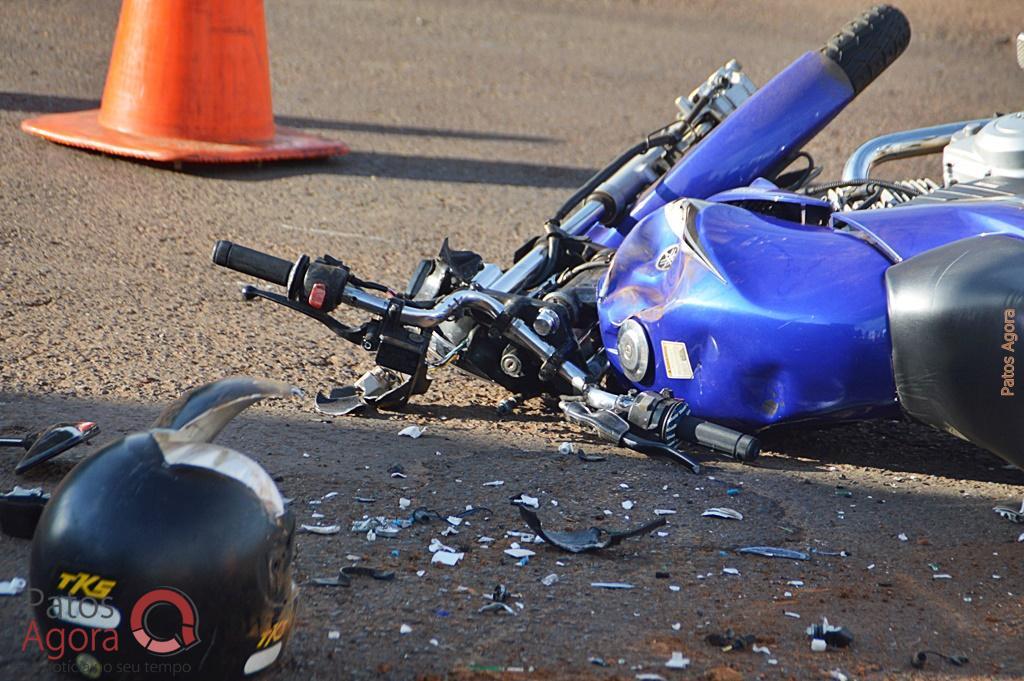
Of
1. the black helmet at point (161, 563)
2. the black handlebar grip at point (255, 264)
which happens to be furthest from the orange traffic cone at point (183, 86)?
the black helmet at point (161, 563)

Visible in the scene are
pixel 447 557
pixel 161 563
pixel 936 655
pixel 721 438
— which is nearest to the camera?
pixel 161 563

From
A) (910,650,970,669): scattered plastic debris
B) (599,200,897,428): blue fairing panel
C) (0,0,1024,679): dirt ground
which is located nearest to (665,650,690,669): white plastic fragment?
(0,0,1024,679): dirt ground

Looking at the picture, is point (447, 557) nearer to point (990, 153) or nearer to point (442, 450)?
point (442, 450)

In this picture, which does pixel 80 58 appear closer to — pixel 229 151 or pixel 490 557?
pixel 229 151

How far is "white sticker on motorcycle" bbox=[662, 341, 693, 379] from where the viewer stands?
3682 millimetres

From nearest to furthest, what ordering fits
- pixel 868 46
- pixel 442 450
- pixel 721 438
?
1. pixel 721 438
2. pixel 442 450
3. pixel 868 46

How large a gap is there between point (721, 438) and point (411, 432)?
91 centimetres

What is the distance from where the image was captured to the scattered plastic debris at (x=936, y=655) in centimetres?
273

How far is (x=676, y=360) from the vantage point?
12.1ft

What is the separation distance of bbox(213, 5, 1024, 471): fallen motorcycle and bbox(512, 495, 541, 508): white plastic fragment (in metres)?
0.37

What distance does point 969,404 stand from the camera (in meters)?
3.19

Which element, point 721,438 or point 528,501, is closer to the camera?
point 528,501

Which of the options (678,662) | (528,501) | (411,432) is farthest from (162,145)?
(678,662)

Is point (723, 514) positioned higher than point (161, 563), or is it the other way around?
point (161, 563)
